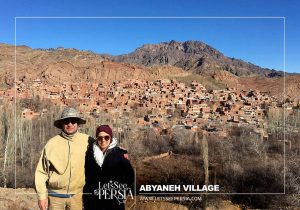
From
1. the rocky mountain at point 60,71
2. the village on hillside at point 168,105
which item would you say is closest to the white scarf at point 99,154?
the village on hillside at point 168,105

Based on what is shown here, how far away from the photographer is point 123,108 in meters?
21.0

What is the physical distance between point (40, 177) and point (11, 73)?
33050 millimetres

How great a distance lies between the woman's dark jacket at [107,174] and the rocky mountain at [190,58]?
136 feet

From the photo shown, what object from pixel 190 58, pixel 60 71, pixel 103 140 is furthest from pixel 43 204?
pixel 190 58

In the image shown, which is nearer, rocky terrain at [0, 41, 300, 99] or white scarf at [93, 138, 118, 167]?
white scarf at [93, 138, 118, 167]

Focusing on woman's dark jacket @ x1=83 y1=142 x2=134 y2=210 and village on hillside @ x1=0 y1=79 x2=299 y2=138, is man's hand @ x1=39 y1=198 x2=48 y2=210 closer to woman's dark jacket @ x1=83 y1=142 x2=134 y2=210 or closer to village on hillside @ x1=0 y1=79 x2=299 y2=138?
woman's dark jacket @ x1=83 y1=142 x2=134 y2=210

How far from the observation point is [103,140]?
2.13 m

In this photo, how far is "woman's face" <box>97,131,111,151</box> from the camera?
2.12m

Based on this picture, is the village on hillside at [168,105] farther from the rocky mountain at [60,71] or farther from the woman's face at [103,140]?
the woman's face at [103,140]

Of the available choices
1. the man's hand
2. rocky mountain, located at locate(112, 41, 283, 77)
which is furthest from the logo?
rocky mountain, located at locate(112, 41, 283, 77)

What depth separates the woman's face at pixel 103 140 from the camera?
6.95 feet

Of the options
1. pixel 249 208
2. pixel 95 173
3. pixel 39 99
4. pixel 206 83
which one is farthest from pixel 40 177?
pixel 206 83

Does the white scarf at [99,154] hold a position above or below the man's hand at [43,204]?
above

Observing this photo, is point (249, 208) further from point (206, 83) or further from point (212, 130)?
point (206, 83)
